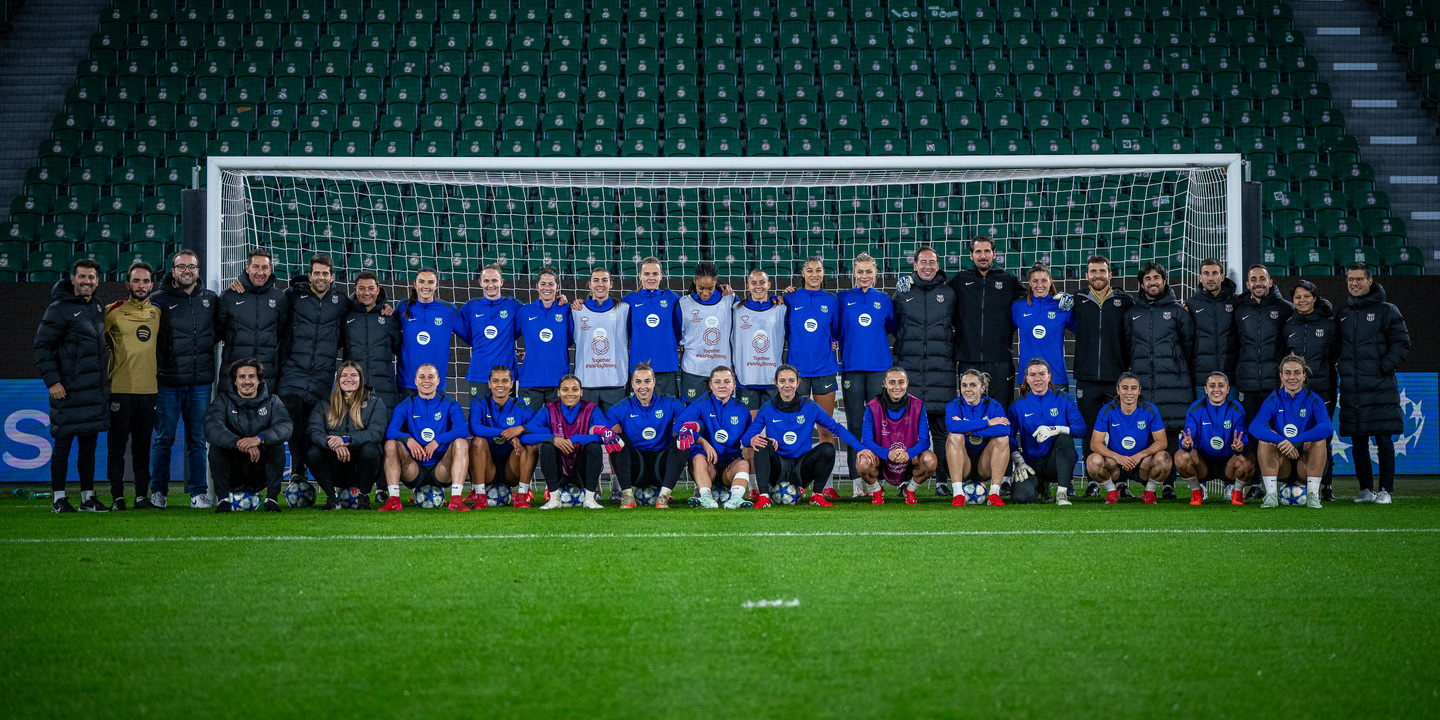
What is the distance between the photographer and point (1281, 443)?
24.5 ft

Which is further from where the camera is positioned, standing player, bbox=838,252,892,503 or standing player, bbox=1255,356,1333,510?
standing player, bbox=838,252,892,503

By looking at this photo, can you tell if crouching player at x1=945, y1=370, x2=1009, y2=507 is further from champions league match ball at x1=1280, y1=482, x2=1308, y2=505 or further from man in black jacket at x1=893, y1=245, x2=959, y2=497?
champions league match ball at x1=1280, y1=482, x2=1308, y2=505

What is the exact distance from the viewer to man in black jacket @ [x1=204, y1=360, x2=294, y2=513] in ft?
24.5

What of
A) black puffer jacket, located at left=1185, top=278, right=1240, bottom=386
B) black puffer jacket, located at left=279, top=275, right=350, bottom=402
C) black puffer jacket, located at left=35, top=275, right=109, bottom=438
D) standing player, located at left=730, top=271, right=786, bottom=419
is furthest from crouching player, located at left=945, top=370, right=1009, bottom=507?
black puffer jacket, located at left=35, top=275, right=109, bottom=438

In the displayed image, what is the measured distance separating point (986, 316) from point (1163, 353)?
1383mm

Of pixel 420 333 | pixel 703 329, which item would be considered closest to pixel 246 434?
pixel 420 333

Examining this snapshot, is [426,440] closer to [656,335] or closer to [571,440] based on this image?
[571,440]

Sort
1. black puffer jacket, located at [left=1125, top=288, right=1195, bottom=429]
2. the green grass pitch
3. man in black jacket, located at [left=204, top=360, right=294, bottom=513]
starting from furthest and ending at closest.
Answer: black puffer jacket, located at [left=1125, top=288, right=1195, bottom=429], man in black jacket, located at [left=204, top=360, right=294, bottom=513], the green grass pitch

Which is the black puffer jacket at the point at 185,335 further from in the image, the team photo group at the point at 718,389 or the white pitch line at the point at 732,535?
the white pitch line at the point at 732,535

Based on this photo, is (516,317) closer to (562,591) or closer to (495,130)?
(562,591)

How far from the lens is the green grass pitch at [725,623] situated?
2693 mm

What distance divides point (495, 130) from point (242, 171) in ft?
19.7

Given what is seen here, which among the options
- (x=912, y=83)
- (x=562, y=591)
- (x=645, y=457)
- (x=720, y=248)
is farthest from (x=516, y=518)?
(x=912, y=83)

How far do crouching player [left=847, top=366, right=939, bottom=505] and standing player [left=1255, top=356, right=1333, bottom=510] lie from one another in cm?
229
